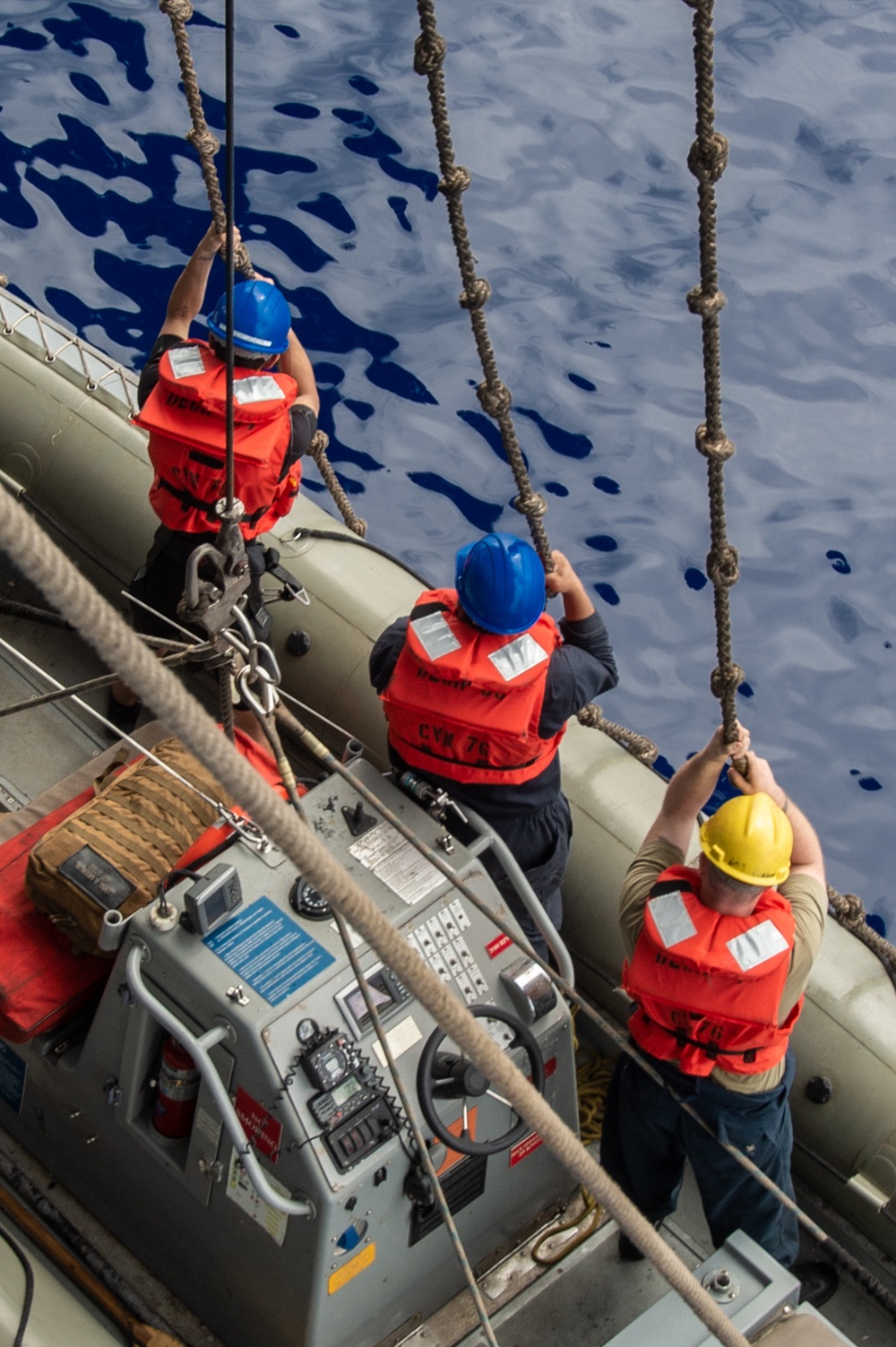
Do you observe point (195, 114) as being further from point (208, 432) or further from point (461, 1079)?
point (461, 1079)

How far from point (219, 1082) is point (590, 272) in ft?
17.7

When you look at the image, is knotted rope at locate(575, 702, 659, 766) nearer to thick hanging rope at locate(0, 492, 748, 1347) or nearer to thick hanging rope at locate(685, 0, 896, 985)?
thick hanging rope at locate(685, 0, 896, 985)

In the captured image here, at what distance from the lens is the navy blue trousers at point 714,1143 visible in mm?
3246

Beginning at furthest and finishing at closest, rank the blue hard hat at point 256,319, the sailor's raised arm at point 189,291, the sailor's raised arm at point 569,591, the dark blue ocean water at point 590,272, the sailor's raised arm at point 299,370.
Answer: the dark blue ocean water at point 590,272 < the sailor's raised arm at point 299,370 < the sailor's raised arm at point 189,291 < the blue hard hat at point 256,319 < the sailor's raised arm at point 569,591

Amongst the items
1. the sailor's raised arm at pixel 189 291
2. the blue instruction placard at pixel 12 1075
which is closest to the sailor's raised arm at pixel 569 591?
the sailor's raised arm at pixel 189 291

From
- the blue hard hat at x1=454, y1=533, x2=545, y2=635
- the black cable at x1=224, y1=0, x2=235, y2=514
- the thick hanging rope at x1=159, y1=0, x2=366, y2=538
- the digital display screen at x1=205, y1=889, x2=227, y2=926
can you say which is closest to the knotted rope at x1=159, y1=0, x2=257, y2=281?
the thick hanging rope at x1=159, y1=0, x2=366, y2=538

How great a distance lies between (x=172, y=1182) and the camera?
3311 mm

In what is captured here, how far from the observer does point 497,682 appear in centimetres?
334

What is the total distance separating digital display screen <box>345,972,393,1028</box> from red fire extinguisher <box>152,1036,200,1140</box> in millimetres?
358

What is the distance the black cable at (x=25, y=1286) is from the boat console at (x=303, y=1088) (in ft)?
0.98

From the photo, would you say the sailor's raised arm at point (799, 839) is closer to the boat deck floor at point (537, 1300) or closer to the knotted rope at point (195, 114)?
the boat deck floor at point (537, 1300)

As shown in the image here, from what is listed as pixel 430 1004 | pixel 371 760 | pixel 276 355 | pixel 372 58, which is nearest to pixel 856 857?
pixel 371 760

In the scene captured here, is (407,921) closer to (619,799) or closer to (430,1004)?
(619,799)

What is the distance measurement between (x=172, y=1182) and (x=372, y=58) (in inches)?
260
